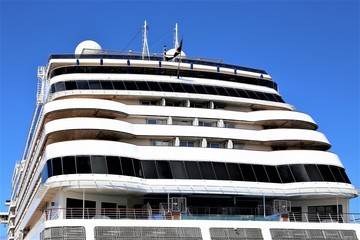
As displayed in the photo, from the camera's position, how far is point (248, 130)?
35094mm

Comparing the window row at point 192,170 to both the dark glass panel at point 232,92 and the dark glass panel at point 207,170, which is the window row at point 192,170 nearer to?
the dark glass panel at point 207,170

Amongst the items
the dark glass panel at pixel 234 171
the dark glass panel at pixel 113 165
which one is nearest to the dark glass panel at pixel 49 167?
the dark glass panel at pixel 113 165

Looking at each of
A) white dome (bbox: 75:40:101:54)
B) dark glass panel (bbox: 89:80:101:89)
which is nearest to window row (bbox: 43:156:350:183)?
dark glass panel (bbox: 89:80:101:89)

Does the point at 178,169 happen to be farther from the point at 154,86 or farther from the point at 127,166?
the point at 154,86

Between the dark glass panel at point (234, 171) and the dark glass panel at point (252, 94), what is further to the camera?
the dark glass panel at point (252, 94)

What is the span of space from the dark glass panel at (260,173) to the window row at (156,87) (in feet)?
22.0

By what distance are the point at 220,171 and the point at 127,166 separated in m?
5.56

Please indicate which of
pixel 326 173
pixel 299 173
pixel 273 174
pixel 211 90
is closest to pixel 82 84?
pixel 211 90

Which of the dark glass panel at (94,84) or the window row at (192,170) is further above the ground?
the dark glass panel at (94,84)

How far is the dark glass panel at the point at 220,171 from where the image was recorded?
1238 inches

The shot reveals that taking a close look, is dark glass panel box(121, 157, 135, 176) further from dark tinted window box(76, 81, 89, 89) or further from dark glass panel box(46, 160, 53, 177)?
dark tinted window box(76, 81, 89, 89)

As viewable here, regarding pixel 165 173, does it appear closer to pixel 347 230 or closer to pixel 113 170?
pixel 113 170

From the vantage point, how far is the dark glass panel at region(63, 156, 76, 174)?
28391 mm

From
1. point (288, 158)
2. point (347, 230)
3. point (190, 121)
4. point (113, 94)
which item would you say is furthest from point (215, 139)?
point (347, 230)
